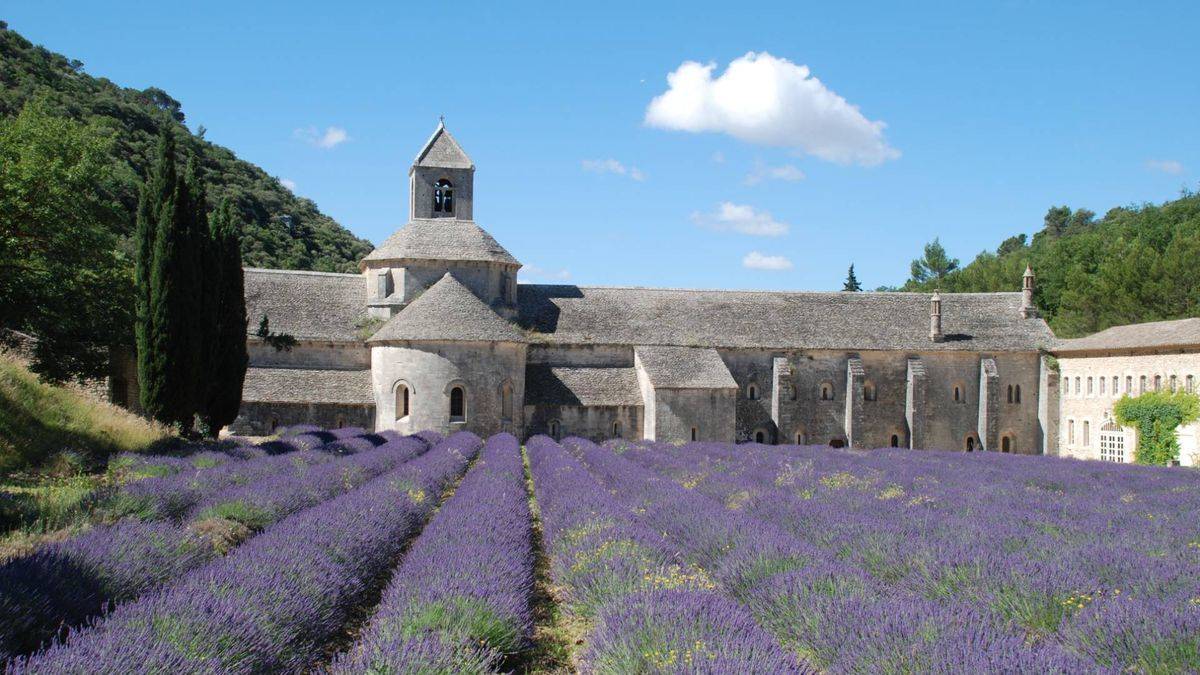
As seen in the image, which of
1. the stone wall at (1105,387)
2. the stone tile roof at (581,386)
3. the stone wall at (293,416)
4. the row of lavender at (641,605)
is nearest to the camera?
the row of lavender at (641,605)

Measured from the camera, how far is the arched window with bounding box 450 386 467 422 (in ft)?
111

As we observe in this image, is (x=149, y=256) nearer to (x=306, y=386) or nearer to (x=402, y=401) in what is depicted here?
(x=402, y=401)

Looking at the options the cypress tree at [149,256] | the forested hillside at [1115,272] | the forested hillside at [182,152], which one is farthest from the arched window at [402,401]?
the forested hillside at [1115,272]

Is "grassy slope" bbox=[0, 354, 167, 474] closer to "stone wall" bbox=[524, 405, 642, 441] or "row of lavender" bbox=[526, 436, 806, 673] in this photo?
"row of lavender" bbox=[526, 436, 806, 673]

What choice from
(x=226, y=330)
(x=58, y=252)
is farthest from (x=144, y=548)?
(x=226, y=330)

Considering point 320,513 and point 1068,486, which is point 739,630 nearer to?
point 320,513

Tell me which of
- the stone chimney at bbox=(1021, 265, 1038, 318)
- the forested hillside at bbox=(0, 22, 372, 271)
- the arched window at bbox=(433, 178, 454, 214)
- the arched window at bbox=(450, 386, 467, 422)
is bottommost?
the arched window at bbox=(450, 386, 467, 422)

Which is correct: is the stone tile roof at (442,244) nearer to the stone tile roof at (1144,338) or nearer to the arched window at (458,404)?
the arched window at (458,404)

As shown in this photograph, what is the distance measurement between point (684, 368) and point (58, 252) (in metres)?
22.4

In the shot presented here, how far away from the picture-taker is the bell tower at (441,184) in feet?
134

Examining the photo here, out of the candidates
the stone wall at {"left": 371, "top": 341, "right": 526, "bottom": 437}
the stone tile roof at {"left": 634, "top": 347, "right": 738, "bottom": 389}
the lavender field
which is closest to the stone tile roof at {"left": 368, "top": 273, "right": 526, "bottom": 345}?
the stone wall at {"left": 371, "top": 341, "right": 526, "bottom": 437}

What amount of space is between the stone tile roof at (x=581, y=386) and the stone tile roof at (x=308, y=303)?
7.51 meters

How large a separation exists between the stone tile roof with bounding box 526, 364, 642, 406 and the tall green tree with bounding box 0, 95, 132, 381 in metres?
16.8

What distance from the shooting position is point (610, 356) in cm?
3878
